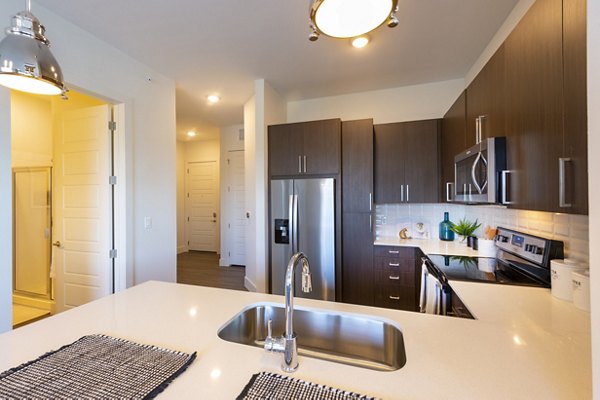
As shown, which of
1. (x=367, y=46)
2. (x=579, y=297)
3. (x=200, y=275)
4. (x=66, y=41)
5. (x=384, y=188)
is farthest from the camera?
(x=200, y=275)

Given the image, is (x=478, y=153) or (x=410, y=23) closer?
(x=478, y=153)

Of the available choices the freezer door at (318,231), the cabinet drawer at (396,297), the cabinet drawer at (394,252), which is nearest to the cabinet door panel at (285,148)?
the freezer door at (318,231)

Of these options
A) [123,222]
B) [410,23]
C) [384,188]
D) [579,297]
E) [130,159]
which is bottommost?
[579,297]

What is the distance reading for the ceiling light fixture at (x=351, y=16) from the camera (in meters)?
0.87

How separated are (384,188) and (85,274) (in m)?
3.29

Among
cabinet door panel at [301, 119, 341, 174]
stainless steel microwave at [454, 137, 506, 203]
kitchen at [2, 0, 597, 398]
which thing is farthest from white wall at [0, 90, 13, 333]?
stainless steel microwave at [454, 137, 506, 203]

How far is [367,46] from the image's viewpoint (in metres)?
2.37

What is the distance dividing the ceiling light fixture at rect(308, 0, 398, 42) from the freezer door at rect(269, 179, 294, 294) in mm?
2105

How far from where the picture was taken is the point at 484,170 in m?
1.56

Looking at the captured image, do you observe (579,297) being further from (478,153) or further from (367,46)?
(367,46)

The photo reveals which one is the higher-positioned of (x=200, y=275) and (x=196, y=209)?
(x=196, y=209)

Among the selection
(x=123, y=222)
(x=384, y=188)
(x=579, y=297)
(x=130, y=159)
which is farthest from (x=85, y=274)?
(x=579, y=297)

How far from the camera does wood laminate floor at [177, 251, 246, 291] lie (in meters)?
4.21

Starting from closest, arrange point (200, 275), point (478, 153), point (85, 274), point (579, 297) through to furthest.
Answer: point (579, 297)
point (478, 153)
point (85, 274)
point (200, 275)
